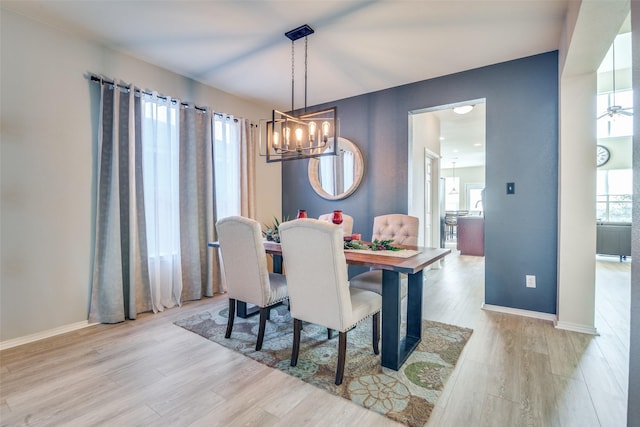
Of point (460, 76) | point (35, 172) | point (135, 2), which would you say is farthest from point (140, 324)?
point (460, 76)

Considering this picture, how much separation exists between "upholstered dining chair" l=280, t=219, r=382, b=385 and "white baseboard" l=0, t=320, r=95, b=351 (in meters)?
2.05

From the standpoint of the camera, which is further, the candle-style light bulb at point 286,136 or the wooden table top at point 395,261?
the candle-style light bulb at point 286,136

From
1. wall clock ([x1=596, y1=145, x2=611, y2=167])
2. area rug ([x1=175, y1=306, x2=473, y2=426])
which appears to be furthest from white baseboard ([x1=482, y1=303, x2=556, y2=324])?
wall clock ([x1=596, y1=145, x2=611, y2=167])

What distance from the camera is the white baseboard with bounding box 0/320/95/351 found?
231 cm

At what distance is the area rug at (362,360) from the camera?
5.49 feet

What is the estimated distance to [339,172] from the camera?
4375 millimetres

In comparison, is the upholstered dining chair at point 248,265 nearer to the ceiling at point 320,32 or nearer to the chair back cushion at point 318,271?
the chair back cushion at point 318,271

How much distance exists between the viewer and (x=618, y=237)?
216 inches

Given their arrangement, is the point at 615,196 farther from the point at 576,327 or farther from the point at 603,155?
the point at 576,327

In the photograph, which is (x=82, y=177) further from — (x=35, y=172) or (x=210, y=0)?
(x=210, y=0)

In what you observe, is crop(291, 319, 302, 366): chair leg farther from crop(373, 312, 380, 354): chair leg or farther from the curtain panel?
the curtain panel

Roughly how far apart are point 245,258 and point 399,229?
159 centimetres

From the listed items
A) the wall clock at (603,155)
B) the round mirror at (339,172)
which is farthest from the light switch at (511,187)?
the wall clock at (603,155)

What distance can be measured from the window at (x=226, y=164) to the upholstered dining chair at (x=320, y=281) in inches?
84.5
